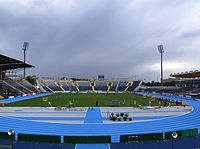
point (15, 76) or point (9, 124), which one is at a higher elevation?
point (15, 76)

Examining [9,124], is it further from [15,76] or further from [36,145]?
[15,76]

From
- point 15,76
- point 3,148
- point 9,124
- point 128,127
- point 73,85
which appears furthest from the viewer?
point 73,85

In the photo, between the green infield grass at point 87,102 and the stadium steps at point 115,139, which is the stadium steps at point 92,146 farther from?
the green infield grass at point 87,102

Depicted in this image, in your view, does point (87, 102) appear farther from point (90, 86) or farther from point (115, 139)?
point (90, 86)

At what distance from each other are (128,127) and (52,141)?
693cm

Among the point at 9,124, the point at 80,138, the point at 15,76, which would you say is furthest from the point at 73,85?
the point at 80,138

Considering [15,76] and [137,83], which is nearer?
[15,76]

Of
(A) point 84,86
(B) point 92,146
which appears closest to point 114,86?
(A) point 84,86

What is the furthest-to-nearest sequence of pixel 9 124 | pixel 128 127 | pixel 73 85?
1. pixel 73 85
2. pixel 9 124
3. pixel 128 127

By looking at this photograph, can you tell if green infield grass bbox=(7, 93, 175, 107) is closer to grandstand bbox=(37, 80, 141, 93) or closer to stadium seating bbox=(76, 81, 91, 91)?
grandstand bbox=(37, 80, 141, 93)

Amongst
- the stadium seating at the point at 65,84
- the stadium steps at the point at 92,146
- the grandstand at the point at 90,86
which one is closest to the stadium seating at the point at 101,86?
the grandstand at the point at 90,86

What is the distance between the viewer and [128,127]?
1742 cm

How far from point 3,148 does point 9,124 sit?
25.9 feet

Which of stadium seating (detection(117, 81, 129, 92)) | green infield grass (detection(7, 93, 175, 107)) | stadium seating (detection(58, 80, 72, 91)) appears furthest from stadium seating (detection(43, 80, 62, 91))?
green infield grass (detection(7, 93, 175, 107))
